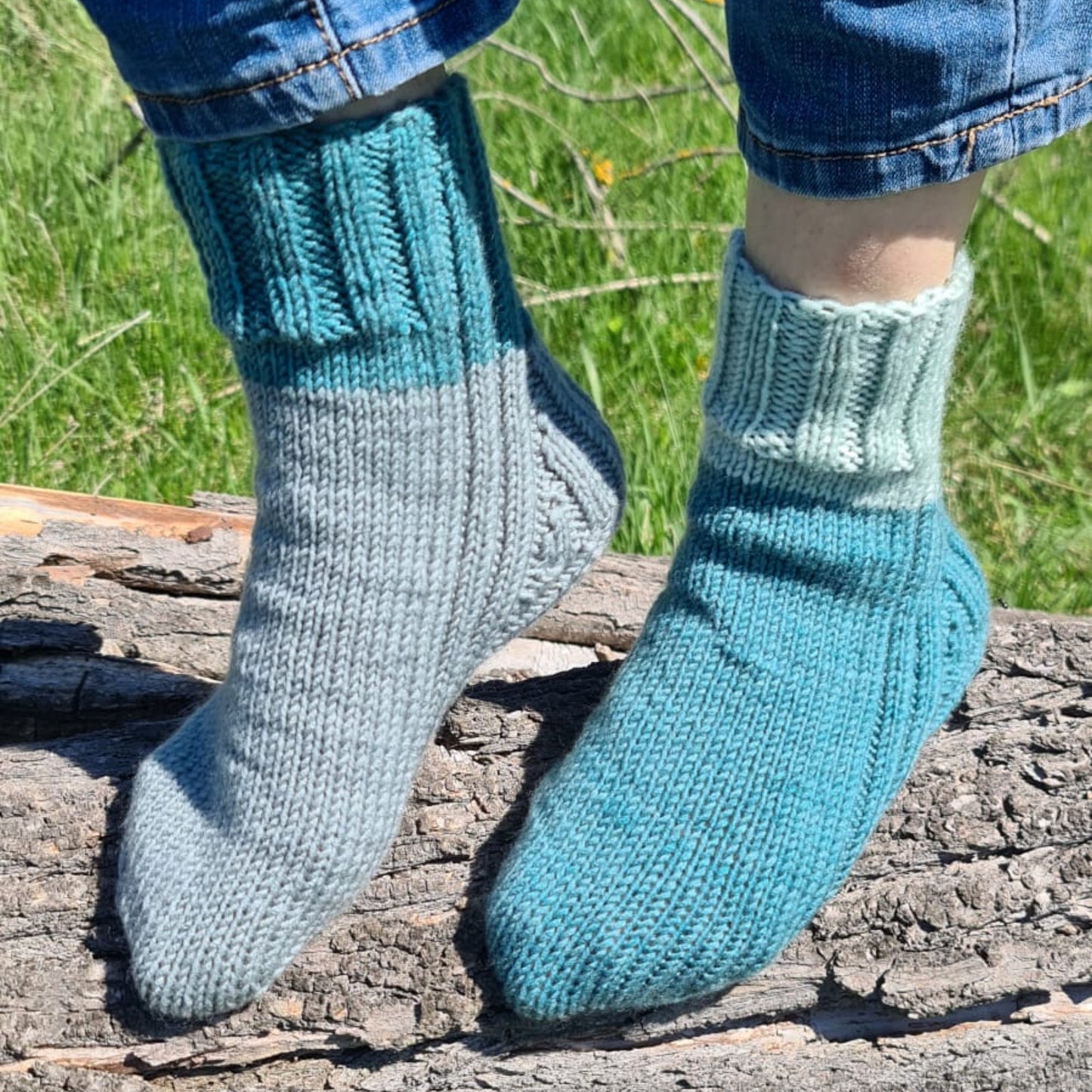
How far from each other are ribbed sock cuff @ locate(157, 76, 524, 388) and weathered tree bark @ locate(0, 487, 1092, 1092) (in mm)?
338

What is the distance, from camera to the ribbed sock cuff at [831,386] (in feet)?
3.03

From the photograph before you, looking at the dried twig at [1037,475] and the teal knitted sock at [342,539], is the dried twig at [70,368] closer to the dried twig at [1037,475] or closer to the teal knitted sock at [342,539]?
the teal knitted sock at [342,539]

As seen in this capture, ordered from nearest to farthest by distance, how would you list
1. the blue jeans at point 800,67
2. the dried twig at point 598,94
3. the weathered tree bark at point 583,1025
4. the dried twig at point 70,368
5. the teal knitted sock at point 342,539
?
the blue jeans at point 800,67, the teal knitted sock at point 342,539, the weathered tree bark at point 583,1025, the dried twig at point 70,368, the dried twig at point 598,94

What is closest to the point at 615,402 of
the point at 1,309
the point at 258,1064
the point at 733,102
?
the point at 1,309

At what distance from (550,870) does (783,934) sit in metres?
0.17

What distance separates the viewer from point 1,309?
211 cm

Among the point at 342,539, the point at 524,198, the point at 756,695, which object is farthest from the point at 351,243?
the point at 524,198

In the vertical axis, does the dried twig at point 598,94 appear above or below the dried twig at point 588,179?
above

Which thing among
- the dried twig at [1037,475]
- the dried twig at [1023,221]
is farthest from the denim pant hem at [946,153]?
the dried twig at [1023,221]

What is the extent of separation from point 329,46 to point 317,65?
12mm

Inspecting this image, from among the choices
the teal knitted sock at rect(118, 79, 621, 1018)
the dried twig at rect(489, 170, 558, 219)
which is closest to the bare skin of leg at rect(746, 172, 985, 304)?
the teal knitted sock at rect(118, 79, 621, 1018)

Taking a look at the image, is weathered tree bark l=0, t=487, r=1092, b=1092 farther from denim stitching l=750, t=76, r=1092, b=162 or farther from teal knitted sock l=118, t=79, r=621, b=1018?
denim stitching l=750, t=76, r=1092, b=162

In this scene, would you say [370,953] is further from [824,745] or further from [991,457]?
[991,457]

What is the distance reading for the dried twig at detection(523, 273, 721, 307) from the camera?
90.4 inches
